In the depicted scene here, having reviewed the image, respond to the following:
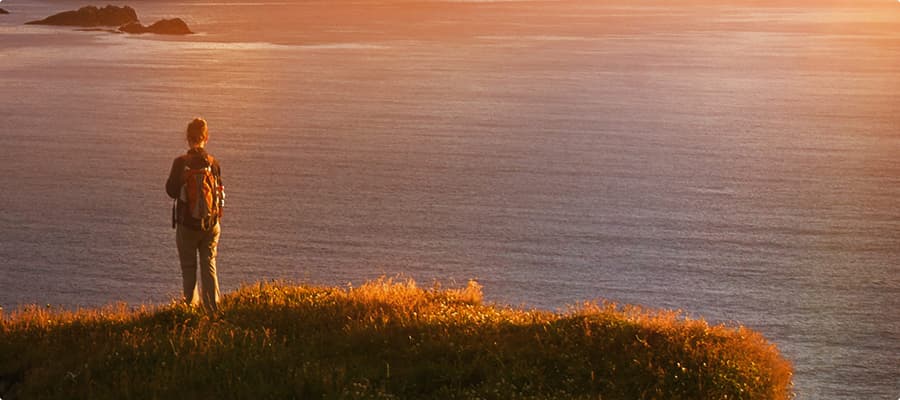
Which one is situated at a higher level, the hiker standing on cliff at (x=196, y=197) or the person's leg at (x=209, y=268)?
the hiker standing on cliff at (x=196, y=197)

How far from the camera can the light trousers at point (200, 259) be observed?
15.6 m

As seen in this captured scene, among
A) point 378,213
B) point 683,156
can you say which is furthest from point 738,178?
point 378,213

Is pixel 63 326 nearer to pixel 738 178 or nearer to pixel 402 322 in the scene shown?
pixel 402 322

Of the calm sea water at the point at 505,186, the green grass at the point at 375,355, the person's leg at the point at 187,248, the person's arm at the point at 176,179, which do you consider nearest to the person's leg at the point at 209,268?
the person's leg at the point at 187,248

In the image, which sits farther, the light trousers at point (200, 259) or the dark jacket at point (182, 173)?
the light trousers at point (200, 259)

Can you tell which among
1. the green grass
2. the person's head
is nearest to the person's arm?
the person's head

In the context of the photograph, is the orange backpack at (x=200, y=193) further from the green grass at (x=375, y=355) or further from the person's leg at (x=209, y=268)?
the green grass at (x=375, y=355)

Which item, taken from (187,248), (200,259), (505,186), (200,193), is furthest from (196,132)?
(505,186)

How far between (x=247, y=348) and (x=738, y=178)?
237ft

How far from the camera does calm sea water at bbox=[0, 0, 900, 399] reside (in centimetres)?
5612

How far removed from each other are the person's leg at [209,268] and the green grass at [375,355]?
0.82 ft

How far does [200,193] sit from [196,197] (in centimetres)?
7

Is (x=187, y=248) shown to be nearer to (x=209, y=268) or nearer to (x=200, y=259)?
(x=200, y=259)

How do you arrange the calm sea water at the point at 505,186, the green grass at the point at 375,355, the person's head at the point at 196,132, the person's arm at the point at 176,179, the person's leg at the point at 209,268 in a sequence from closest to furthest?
the green grass at the point at 375,355, the person's head at the point at 196,132, the person's arm at the point at 176,179, the person's leg at the point at 209,268, the calm sea water at the point at 505,186
